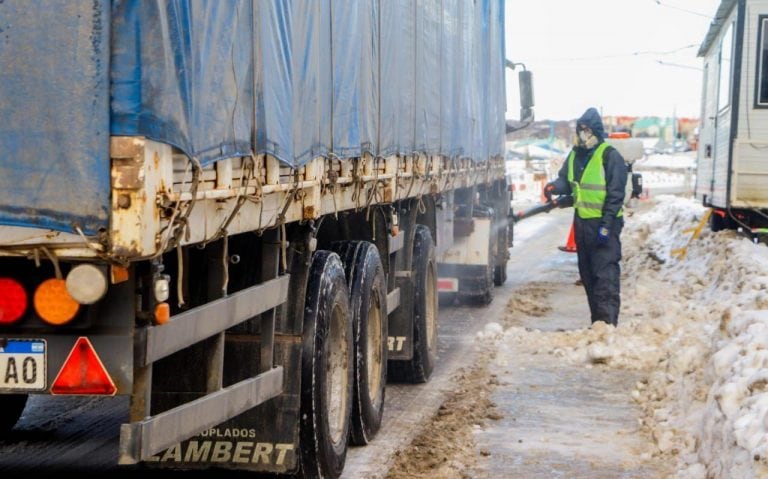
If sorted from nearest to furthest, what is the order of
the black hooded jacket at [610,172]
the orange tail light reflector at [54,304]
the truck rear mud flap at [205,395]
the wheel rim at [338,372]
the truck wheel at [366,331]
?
the orange tail light reflector at [54,304] < the truck rear mud flap at [205,395] < the wheel rim at [338,372] < the truck wheel at [366,331] < the black hooded jacket at [610,172]

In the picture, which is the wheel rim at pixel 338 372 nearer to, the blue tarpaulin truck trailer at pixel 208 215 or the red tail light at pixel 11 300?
the blue tarpaulin truck trailer at pixel 208 215

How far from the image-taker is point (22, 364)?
15.6 feet

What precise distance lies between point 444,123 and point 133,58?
7545mm

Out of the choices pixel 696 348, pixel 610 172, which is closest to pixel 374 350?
pixel 696 348

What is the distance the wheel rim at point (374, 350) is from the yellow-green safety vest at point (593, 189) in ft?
15.0

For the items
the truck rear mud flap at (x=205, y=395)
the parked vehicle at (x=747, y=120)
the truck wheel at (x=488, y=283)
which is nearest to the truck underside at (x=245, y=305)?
the truck rear mud flap at (x=205, y=395)

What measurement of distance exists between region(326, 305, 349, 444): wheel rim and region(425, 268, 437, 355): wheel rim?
10.8ft

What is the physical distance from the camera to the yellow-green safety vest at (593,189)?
12711 mm

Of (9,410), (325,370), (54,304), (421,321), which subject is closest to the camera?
(54,304)

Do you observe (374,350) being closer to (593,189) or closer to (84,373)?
(84,373)

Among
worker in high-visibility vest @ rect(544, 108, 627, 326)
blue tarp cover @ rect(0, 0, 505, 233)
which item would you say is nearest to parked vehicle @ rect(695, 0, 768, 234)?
worker in high-visibility vest @ rect(544, 108, 627, 326)

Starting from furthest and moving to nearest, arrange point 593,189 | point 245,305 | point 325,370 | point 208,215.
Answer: point 593,189 < point 325,370 < point 245,305 < point 208,215

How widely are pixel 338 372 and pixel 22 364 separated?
3.07 meters

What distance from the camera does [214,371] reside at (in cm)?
568
